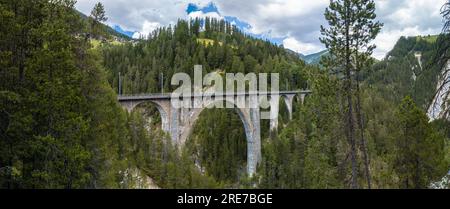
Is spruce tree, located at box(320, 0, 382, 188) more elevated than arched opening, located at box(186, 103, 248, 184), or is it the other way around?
spruce tree, located at box(320, 0, 382, 188)

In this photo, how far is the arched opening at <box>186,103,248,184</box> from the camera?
223ft

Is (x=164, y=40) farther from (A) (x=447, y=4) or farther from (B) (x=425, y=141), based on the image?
(A) (x=447, y=4)

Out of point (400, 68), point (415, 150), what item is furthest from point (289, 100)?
point (400, 68)

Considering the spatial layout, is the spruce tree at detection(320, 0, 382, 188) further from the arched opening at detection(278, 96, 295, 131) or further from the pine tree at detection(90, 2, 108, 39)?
the arched opening at detection(278, 96, 295, 131)

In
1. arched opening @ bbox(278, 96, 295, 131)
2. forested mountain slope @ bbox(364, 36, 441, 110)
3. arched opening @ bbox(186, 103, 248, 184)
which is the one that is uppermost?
forested mountain slope @ bbox(364, 36, 441, 110)

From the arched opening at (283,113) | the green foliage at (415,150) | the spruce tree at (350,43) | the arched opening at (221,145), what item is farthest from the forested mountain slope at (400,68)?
the spruce tree at (350,43)

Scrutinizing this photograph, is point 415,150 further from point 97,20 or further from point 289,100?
point 289,100

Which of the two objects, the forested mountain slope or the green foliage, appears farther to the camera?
the forested mountain slope

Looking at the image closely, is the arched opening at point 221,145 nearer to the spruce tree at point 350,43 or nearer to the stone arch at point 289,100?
the stone arch at point 289,100

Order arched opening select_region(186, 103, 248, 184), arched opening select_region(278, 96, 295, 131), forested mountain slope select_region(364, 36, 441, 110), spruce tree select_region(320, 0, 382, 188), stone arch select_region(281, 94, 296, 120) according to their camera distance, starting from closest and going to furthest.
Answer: spruce tree select_region(320, 0, 382, 188)
arched opening select_region(186, 103, 248, 184)
stone arch select_region(281, 94, 296, 120)
arched opening select_region(278, 96, 295, 131)
forested mountain slope select_region(364, 36, 441, 110)

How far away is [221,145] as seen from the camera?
74.2m

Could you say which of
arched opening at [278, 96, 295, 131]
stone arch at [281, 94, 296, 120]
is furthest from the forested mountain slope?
stone arch at [281, 94, 296, 120]
